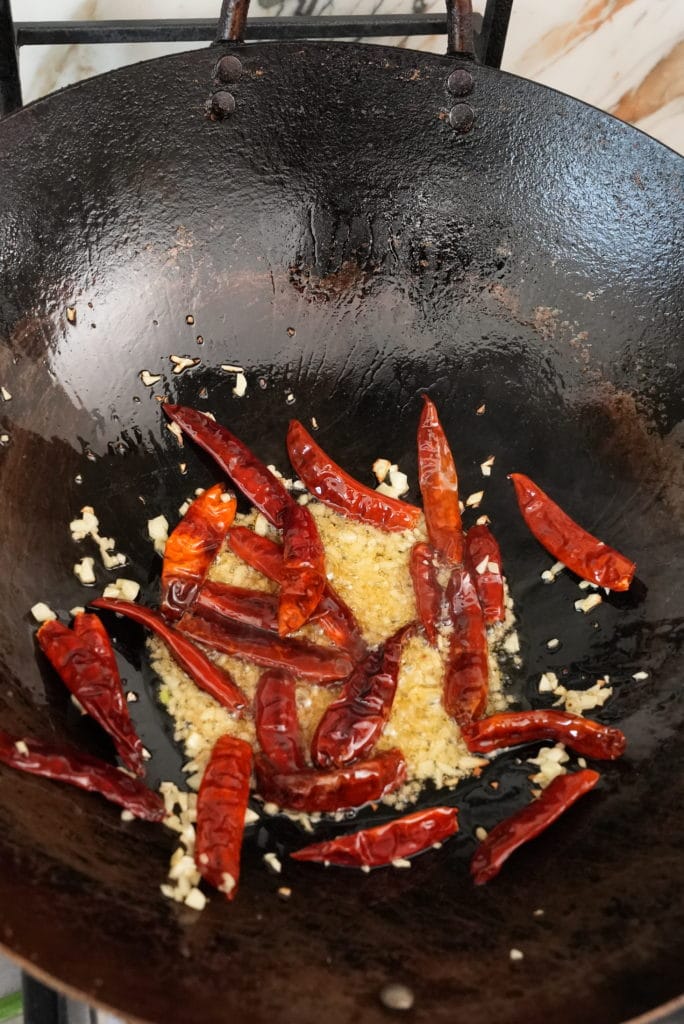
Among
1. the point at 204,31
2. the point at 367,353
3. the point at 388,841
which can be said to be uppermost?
the point at 204,31

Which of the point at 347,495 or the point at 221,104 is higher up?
the point at 221,104

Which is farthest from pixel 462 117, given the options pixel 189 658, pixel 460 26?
pixel 189 658

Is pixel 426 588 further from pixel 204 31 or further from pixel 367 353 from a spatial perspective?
pixel 204 31

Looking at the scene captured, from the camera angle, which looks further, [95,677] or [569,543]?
[569,543]

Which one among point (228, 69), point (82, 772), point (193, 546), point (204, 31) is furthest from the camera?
point (204, 31)

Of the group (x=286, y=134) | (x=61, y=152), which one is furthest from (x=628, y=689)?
(x=61, y=152)

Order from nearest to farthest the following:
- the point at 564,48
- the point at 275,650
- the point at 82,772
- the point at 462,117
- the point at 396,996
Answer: the point at 396,996
the point at 82,772
the point at 275,650
the point at 462,117
the point at 564,48
